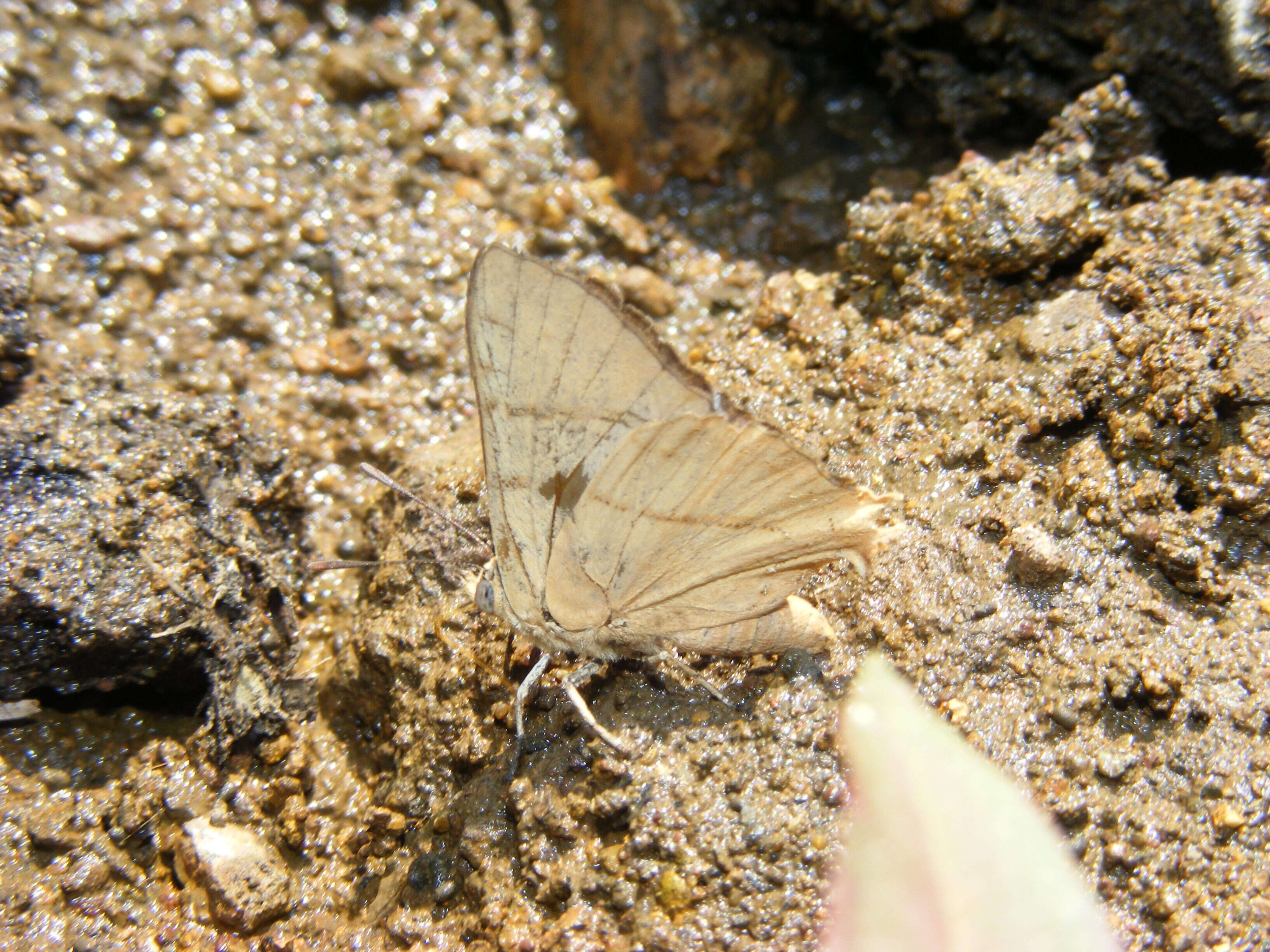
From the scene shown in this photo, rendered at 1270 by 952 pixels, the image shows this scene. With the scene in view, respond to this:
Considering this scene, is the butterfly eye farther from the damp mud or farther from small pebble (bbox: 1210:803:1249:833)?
small pebble (bbox: 1210:803:1249:833)

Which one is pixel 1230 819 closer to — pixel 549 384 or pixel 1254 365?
pixel 1254 365

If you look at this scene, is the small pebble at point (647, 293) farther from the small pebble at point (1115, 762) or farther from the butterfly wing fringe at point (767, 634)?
the small pebble at point (1115, 762)

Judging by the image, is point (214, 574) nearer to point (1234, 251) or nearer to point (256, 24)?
point (256, 24)

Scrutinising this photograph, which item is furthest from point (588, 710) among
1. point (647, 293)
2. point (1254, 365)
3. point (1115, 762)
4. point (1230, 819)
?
point (1254, 365)

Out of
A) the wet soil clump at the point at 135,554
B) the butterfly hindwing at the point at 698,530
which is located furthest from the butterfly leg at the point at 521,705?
the wet soil clump at the point at 135,554

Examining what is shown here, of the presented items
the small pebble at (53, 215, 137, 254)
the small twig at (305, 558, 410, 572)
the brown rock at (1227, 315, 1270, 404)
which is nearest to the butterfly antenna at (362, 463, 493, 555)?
the small twig at (305, 558, 410, 572)

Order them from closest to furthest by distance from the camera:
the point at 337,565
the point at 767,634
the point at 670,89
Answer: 1. the point at 767,634
2. the point at 337,565
3. the point at 670,89
